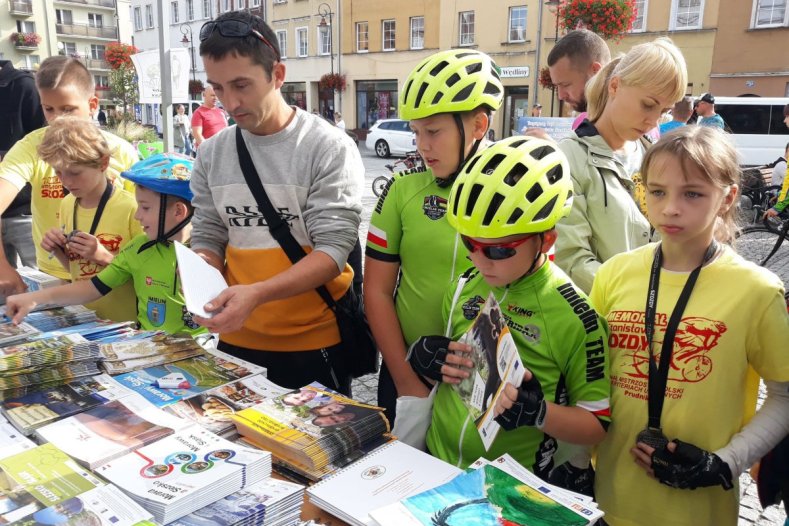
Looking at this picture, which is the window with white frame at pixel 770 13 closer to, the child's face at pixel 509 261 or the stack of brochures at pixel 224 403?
the child's face at pixel 509 261

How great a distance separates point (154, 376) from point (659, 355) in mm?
1624

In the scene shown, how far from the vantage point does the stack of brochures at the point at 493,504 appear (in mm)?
1285

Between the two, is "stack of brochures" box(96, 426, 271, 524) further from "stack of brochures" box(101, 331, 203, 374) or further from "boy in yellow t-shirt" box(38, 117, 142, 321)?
"boy in yellow t-shirt" box(38, 117, 142, 321)

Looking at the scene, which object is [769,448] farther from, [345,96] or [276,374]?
[345,96]

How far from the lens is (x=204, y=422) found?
5.70 feet

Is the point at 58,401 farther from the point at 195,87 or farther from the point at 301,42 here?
the point at 195,87

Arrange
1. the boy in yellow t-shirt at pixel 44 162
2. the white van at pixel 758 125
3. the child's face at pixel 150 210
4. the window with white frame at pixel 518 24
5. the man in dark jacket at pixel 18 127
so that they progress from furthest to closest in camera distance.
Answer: the window with white frame at pixel 518 24 → the white van at pixel 758 125 → the man in dark jacket at pixel 18 127 → the boy in yellow t-shirt at pixel 44 162 → the child's face at pixel 150 210

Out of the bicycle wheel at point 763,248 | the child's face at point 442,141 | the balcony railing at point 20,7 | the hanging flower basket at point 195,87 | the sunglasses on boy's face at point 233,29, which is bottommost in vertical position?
the bicycle wheel at point 763,248

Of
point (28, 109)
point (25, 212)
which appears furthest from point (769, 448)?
point (28, 109)

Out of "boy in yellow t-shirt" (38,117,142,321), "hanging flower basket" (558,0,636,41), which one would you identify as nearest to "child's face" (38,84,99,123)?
"boy in yellow t-shirt" (38,117,142,321)

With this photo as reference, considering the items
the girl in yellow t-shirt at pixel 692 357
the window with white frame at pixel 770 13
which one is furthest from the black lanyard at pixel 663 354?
the window with white frame at pixel 770 13

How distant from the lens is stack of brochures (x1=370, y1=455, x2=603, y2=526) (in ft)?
4.22

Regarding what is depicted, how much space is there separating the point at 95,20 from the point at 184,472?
76.6 metres

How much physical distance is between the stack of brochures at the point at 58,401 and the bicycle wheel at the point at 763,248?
7.39 meters
